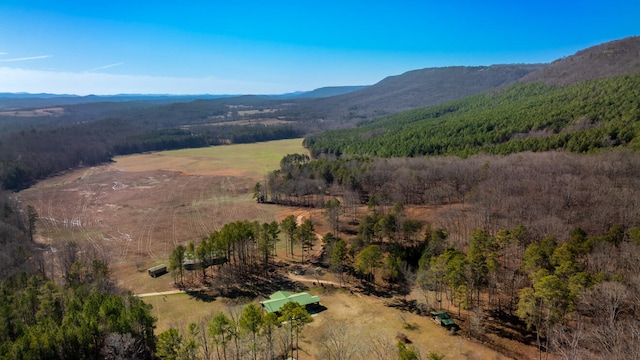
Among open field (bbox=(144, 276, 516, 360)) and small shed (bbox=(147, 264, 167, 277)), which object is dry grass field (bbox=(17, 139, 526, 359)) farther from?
small shed (bbox=(147, 264, 167, 277))

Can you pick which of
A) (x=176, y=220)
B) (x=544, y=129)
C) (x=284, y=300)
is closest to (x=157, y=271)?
(x=284, y=300)

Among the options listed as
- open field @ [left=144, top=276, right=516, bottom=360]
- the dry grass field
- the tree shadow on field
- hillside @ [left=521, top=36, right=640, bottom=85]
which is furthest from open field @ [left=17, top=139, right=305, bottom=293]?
hillside @ [left=521, top=36, right=640, bottom=85]

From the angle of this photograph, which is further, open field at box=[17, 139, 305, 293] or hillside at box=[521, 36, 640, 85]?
hillside at box=[521, 36, 640, 85]

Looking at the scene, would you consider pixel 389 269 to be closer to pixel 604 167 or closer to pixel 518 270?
pixel 518 270

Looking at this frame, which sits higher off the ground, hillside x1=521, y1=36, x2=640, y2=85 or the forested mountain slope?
hillside x1=521, y1=36, x2=640, y2=85

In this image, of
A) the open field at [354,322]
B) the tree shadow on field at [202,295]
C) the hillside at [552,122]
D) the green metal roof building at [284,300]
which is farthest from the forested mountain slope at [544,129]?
the tree shadow on field at [202,295]

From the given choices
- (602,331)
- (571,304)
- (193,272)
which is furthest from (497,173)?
(193,272)
